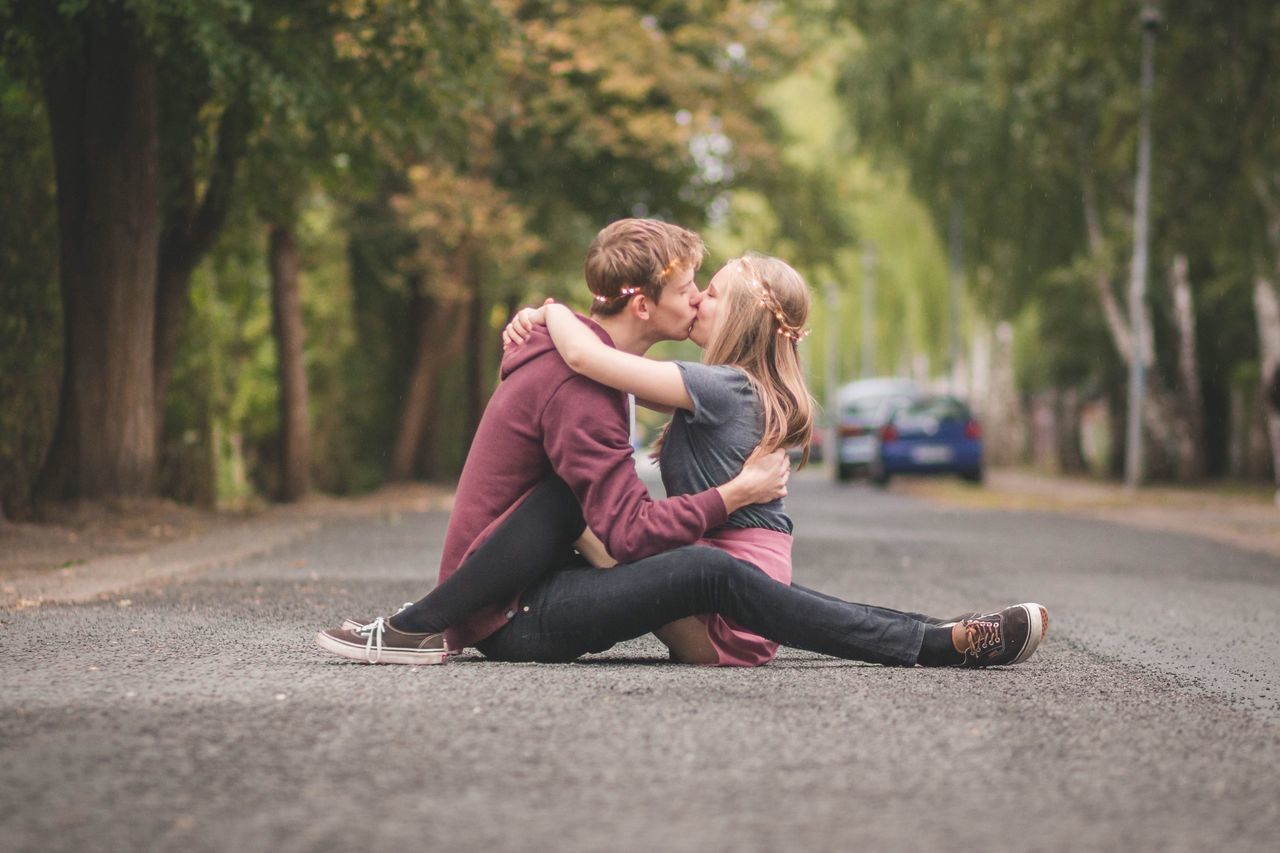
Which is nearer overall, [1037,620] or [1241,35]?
[1037,620]

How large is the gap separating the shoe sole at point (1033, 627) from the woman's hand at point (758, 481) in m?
0.93

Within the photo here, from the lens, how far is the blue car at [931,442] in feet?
92.2

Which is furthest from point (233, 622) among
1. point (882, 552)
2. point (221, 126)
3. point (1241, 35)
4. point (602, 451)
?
point (1241, 35)

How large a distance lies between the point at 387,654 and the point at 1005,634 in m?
2.08

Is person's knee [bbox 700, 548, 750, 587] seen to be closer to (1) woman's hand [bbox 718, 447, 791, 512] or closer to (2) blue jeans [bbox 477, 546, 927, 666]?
(2) blue jeans [bbox 477, 546, 927, 666]

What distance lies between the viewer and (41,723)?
4324 mm

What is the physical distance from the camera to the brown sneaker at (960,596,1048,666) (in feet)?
18.2

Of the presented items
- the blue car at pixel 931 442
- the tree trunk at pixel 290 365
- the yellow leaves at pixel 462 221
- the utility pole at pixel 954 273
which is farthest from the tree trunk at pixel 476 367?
the utility pole at pixel 954 273

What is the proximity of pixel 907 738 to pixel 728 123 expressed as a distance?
66.7ft

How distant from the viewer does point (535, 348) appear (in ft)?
18.0

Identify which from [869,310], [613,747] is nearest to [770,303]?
[613,747]

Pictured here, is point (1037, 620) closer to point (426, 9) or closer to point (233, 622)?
point (233, 622)

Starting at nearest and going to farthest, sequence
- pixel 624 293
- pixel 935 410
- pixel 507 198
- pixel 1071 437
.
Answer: pixel 624 293
pixel 507 198
pixel 935 410
pixel 1071 437

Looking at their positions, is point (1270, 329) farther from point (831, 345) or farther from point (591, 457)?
point (831, 345)
